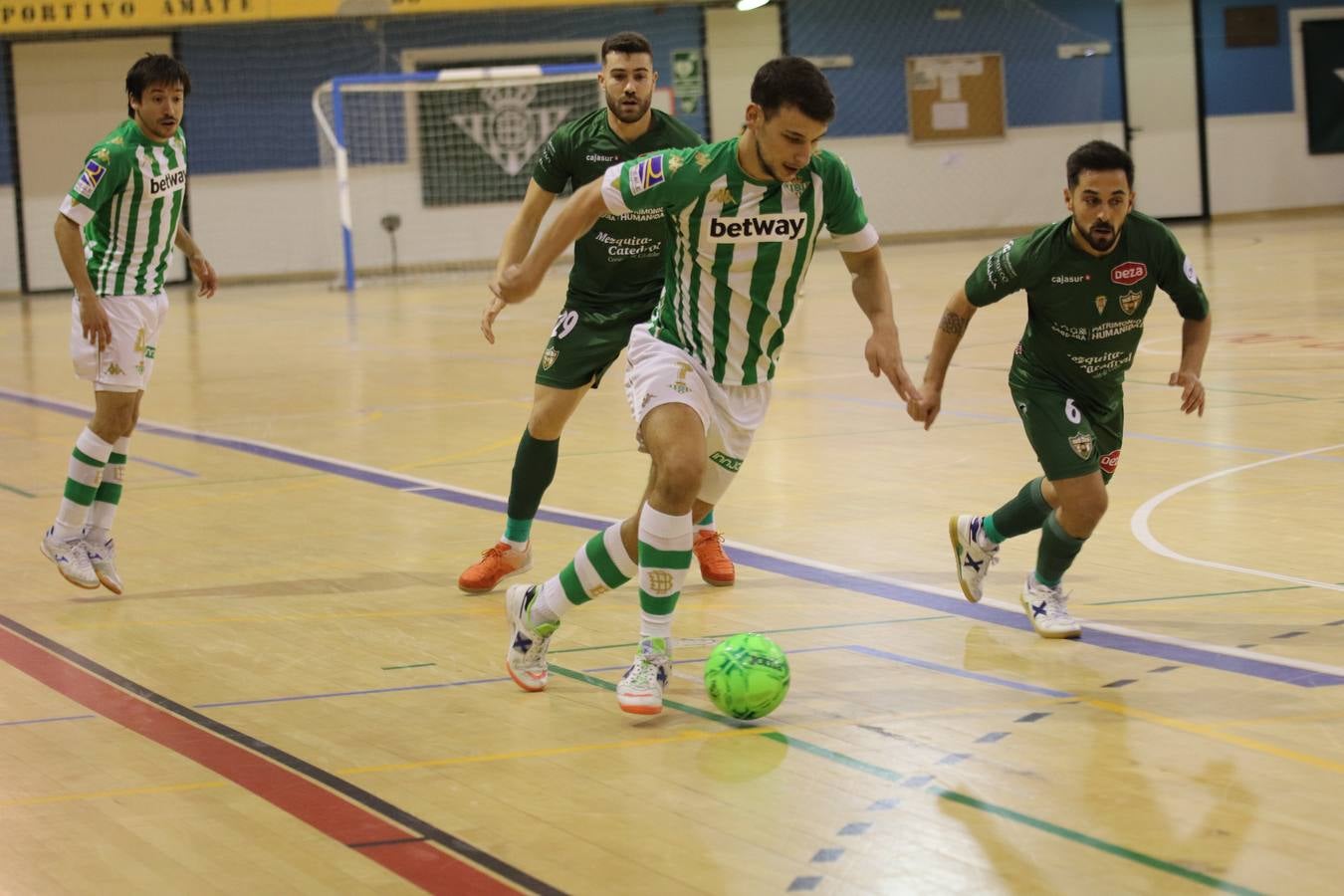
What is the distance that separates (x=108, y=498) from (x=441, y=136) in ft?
67.5

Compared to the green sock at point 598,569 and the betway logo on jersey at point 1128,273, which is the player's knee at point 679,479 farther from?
the betway logo on jersey at point 1128,273

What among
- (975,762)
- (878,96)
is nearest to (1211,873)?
(975,762)

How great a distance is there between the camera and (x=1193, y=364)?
5473mm

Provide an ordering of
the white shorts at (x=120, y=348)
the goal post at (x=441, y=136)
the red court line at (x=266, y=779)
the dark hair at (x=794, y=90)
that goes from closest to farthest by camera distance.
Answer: the red court line at (x=266, y=779)
the dark hair at (x=794, y=90)
the white shorts at (x=120, y=348)
the goal post at (x=441, y=136)

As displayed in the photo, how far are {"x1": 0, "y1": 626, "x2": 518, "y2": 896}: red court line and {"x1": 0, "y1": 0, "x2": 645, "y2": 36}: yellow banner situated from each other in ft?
68.9

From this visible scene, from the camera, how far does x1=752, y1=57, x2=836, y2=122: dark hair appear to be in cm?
450

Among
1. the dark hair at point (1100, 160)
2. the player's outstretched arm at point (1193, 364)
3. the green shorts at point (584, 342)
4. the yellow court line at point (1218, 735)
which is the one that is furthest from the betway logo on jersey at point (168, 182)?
the yellow court line at point (1218, 735)

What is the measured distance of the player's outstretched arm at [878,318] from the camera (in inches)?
190

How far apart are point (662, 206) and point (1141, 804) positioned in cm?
201

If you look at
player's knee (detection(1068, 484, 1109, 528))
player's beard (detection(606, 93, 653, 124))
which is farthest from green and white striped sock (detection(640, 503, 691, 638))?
player's beard (detection(606, 93, 653, 124))

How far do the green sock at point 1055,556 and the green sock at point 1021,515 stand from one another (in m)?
0.24

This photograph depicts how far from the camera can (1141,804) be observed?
3754mm

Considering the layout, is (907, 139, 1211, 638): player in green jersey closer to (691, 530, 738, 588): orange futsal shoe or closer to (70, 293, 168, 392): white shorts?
(691, 530, 738, 588): orange futsal shoe

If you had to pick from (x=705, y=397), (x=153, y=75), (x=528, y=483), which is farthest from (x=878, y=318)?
(x=153, y=75)
